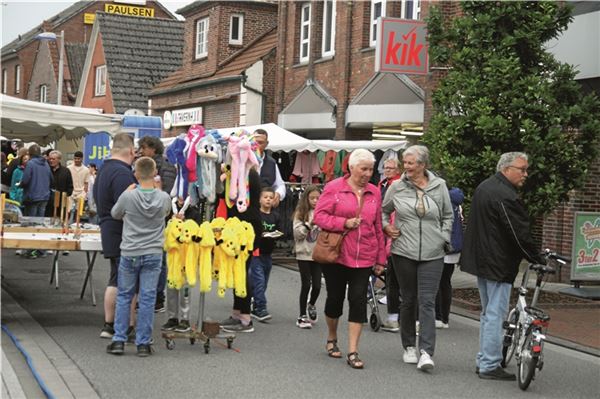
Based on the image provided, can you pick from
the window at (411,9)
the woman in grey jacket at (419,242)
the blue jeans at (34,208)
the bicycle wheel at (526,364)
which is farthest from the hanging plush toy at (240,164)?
the window at (411,9)

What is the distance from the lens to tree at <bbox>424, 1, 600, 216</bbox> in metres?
13.8

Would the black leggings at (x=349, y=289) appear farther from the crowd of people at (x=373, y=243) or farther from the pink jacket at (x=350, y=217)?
the pink jacket at (x=350, y=217)

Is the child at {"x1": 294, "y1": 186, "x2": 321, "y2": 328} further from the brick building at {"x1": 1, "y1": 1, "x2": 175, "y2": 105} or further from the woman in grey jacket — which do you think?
the brick building at {"x1": 1, "y1": 1, "x2": 175, "y2": 105}

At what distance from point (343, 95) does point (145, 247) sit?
55.2 ft

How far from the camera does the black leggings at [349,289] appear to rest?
29.3 ft

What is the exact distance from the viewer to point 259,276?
11219 millimetres

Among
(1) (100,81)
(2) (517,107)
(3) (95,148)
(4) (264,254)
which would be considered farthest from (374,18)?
(1) (100,81)

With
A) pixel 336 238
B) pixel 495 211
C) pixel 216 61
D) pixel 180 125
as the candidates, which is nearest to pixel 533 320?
pixel 495 211

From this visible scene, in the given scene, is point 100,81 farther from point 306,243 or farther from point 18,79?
point 306,243

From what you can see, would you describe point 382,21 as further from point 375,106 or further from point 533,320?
point 533,320

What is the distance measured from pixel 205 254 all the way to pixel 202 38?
25673 mm

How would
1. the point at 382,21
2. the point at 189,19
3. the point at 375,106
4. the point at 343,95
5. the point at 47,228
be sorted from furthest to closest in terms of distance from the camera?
Answer: the point at 189,19 < the point at 343,95 < the point at 375,106 < the point at 382,21 < the point at 47,228

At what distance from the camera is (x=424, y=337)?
879cm

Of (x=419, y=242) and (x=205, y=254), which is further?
(x=205, y=254)
